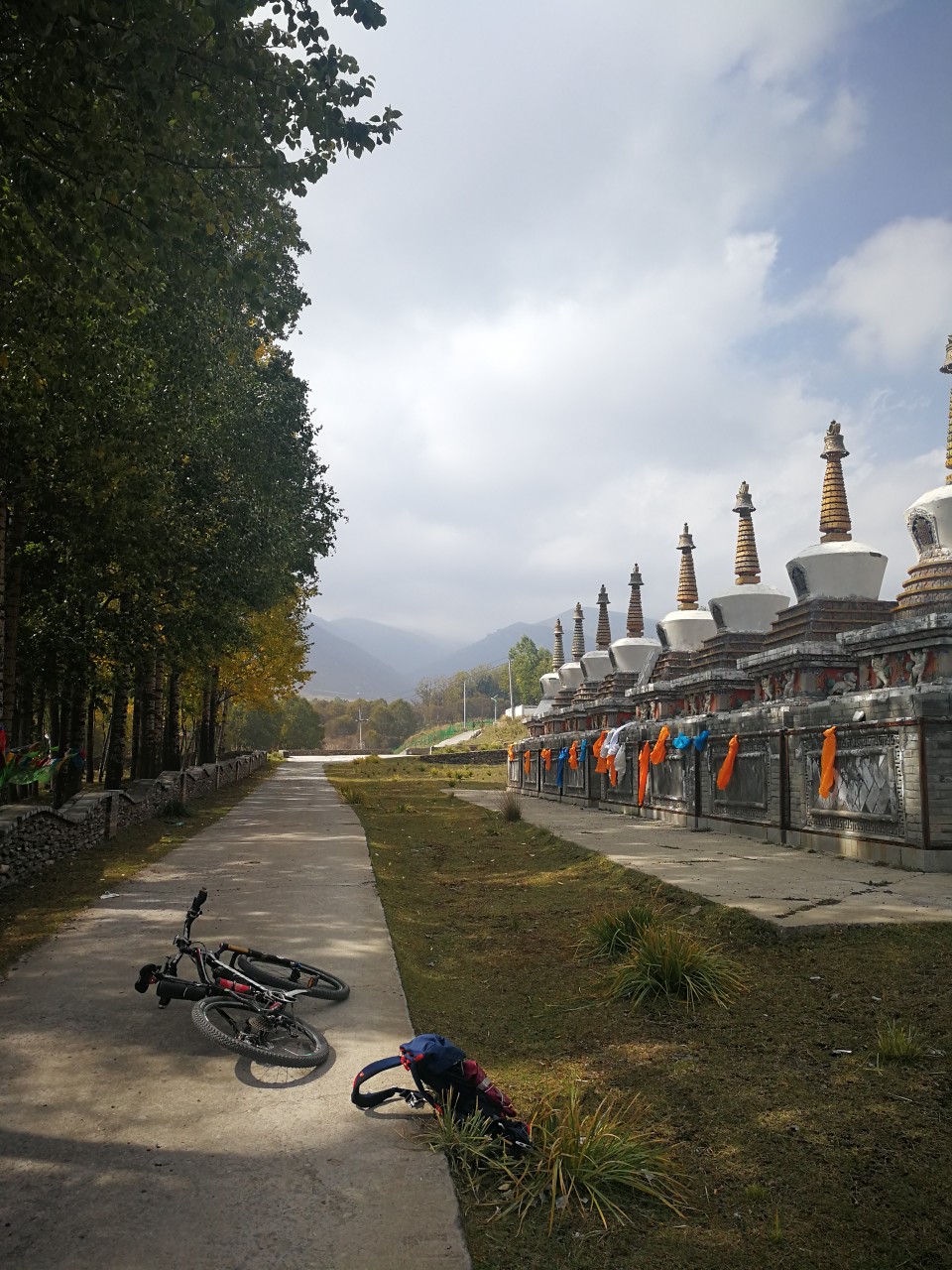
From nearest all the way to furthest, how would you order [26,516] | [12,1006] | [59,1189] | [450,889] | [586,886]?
[59,1189] < [12,1006] < [586,886] < [450,889] < [26,516]

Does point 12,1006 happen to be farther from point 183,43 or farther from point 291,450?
point 291,450

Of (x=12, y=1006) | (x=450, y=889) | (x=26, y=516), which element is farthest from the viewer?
(x=26, y=516)

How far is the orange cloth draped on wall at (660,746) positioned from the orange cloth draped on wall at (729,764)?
283cm

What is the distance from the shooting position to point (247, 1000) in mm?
5320

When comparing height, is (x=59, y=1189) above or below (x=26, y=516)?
below

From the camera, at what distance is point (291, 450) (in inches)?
803

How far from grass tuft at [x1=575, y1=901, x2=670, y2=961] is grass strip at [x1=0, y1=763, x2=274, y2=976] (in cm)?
455

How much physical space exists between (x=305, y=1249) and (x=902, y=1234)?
87.8 inches

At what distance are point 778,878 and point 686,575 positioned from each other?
53.8 feet

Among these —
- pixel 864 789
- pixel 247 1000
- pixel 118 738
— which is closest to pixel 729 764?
pixel 864 789

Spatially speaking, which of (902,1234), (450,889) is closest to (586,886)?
(450,889)

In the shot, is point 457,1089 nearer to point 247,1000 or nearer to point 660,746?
point 247,1000

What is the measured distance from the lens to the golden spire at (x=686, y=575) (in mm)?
24516

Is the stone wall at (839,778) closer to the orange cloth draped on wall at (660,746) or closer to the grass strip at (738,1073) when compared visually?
the orange cloth draped on wall at (660,746)
